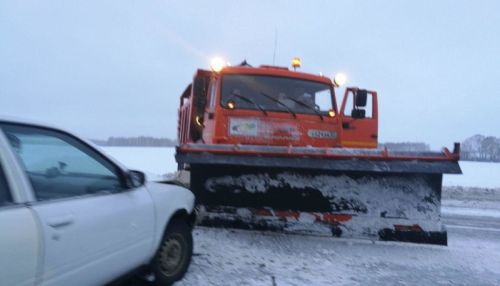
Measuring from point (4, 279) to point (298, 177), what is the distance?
188 inches

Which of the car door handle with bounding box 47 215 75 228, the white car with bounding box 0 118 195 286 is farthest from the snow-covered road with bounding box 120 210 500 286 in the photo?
the car door handle with bounding box 47 215 75 228

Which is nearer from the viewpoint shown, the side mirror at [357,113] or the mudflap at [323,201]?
the mudflap at [323,201]

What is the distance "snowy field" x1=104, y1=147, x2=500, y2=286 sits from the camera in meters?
4.92

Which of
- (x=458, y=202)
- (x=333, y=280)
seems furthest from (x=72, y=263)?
(x=458, y=202)

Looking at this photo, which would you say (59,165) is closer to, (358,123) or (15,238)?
(15,238)

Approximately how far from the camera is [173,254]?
447cm

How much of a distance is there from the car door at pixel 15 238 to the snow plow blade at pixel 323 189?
392 cm

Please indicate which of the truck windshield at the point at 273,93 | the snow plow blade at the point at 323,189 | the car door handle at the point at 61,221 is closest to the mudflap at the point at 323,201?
the snow plow blade at the point at 323,189

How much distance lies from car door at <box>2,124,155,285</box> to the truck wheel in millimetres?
341

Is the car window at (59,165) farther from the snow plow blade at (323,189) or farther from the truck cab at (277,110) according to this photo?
the truck cab at (277,110)

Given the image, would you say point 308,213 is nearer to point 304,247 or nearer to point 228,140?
point 304,247

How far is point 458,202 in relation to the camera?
13.0 metres

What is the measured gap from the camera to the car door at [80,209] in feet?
9.17

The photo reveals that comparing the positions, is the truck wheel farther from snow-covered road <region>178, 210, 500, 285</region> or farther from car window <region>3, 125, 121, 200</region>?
car window <region>3, 125, 121, 200</region>
